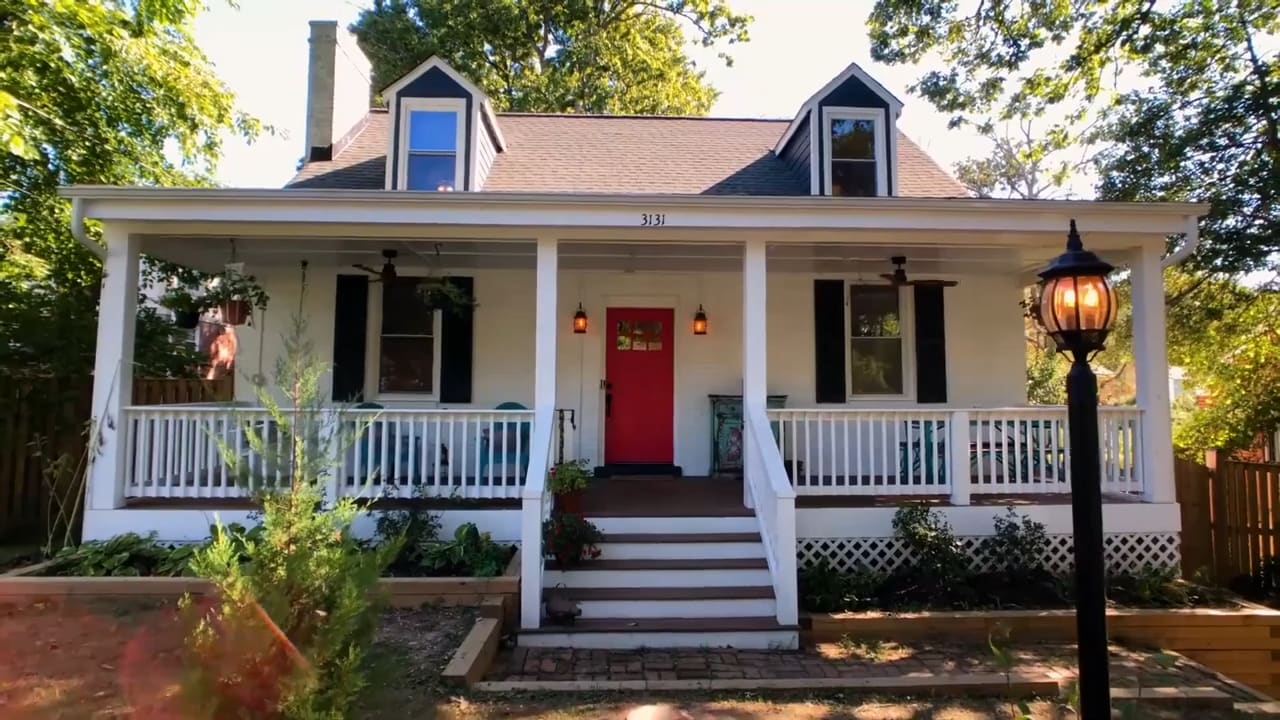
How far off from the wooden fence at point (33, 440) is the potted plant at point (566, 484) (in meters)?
5.06

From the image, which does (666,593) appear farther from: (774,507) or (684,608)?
(774,507)

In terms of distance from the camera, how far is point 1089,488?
9.25 feet

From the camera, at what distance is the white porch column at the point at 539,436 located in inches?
187

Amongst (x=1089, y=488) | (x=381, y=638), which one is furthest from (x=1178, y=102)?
(x=381, y=638)

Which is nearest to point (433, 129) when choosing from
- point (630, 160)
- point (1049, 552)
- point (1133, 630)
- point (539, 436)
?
point (630, 160)

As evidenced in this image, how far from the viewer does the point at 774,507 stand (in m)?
5.04

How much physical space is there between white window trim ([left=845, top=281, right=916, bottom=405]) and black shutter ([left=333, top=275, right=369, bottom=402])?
581 centimetres

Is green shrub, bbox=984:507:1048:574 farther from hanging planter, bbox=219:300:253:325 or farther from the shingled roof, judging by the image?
hanging planter, bbox=219:300:253:325

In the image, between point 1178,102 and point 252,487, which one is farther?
point 1178,102

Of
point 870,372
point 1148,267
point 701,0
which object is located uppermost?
point 701,0

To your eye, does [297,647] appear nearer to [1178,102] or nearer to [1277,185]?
[1277,185]

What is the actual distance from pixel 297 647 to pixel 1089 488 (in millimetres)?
3208

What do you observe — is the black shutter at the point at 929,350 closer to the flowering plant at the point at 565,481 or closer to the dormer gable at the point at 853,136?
the dormer gable at the point at 853,136

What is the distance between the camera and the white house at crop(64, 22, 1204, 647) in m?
5.48
